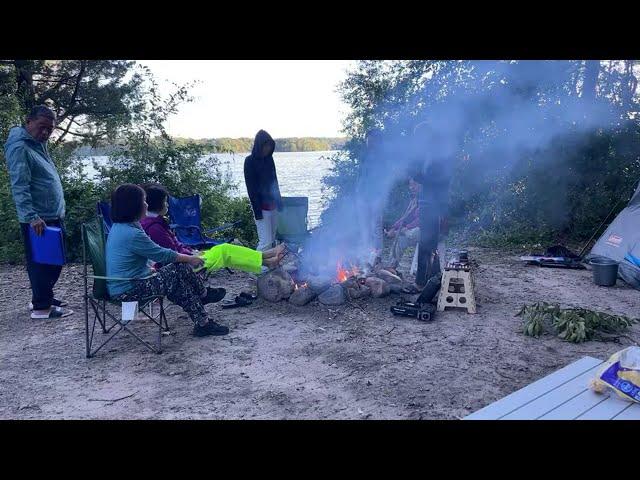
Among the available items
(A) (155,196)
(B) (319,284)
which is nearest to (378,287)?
(B) (319,284)

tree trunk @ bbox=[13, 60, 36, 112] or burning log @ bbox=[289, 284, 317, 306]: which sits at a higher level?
tree trunk @ bbox=[13, 60, 36, 112]

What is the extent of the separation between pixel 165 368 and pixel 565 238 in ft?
22.6

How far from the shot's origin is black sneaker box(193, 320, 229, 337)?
4246mm

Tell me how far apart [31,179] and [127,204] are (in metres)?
1.47

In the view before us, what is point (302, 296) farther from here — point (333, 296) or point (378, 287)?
point (378, 287)

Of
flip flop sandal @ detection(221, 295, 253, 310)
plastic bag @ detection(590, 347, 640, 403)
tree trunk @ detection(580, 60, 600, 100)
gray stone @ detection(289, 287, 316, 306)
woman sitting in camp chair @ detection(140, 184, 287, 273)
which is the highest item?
tree trunk @ detection(580, 60, 600, 100)

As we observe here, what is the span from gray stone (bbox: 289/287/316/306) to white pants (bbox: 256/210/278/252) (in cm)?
109

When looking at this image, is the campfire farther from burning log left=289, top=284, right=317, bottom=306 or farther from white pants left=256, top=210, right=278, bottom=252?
white pants left=256, top=210, right=278, bottom=252

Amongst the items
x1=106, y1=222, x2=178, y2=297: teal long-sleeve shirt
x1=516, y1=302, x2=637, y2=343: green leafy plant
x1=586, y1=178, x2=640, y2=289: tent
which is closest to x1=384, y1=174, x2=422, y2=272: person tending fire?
x1=516, y1=302, x2=637, y2=343: green leafy plant

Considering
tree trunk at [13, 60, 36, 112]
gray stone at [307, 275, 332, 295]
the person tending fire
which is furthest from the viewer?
tree trunk at [13, 60, 36, 112]

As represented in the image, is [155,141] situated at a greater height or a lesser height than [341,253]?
greater
